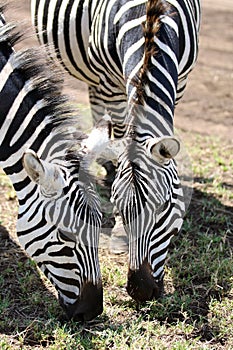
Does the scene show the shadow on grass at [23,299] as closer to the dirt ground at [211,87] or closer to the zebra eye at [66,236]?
the zebra eye at [66,236]

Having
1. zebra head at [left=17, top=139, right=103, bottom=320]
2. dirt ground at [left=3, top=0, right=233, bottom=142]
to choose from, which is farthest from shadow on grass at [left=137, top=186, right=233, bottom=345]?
dirt ground at [left=3, top=0, right=233, bottom=142]

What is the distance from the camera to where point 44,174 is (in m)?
4.03

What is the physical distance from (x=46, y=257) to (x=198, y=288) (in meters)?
1.34

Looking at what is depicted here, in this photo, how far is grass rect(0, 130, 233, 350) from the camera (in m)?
4.42

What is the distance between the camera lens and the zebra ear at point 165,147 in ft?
13.8

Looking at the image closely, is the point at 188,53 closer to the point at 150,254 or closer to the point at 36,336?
the point at 150,254

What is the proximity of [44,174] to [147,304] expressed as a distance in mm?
1287

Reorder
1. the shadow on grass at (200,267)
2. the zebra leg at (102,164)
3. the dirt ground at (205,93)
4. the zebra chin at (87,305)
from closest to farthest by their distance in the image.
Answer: the zebra chin at (87,305) < the shadow on grass at (200,267) < the dirt ground at (205,93) < the zebra leg at (102,164)

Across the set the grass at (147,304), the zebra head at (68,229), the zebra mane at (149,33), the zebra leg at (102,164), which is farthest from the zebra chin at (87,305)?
the zebra leg at (102,164)

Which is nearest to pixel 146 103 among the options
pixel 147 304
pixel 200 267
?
pixel 147 304

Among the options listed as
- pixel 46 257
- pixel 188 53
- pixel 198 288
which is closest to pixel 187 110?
pixel 188 53

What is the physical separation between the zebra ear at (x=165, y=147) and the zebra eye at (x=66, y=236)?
727 mm

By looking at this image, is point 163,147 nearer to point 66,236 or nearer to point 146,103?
point 146,103

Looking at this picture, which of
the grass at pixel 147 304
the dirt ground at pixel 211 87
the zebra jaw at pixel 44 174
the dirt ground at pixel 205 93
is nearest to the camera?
the zebra jaw at pixel 44 174
